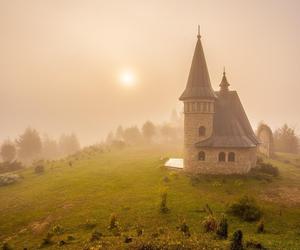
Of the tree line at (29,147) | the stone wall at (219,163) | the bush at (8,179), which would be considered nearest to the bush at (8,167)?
the tree line at (29,147)

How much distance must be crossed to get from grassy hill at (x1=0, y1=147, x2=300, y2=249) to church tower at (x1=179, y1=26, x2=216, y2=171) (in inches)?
136

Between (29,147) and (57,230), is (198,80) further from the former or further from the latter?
(29,147)

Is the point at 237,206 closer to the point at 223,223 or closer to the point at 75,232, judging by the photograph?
the point at 223,223

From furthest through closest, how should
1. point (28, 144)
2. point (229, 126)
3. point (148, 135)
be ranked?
point (148, 135) < point (28, 144) < point (229, 126)

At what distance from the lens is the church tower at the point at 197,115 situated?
106 ft

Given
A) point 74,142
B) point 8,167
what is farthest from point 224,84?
point 74,142

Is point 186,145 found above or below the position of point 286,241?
above

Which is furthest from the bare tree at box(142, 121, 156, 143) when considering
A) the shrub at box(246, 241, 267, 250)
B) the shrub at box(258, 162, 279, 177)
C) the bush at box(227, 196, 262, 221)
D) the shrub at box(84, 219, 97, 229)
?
the shrub at box(246, 241, 267, 250)

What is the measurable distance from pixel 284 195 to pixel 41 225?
81.7ft

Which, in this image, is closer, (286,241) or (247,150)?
(286,241)

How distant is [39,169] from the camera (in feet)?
130

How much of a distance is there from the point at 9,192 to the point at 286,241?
32.3m

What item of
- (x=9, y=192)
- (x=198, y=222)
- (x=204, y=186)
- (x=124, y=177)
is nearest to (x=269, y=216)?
(x=198, y=222)

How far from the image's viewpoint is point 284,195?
24.2 metres
